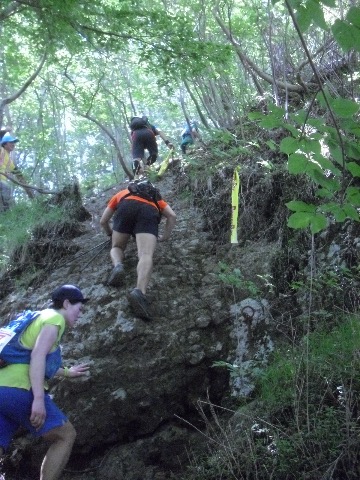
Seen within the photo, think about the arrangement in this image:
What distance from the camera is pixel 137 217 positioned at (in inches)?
240

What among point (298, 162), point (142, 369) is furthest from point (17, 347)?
point (298, 162)

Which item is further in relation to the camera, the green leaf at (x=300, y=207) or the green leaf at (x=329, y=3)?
the green leaf at (x=300, y=207)

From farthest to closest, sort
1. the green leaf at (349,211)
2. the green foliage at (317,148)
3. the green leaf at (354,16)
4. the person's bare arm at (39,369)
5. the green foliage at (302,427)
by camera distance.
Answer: the person's bare arm at (39,369), the green foliage at (302,427), the green leaf at (349,211), the green foliage at (317,148), the green leaf at (354,16)

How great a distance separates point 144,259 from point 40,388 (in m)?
2.28

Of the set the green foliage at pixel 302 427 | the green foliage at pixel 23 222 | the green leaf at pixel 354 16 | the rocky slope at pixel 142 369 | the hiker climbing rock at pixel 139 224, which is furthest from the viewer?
the green foliage at pixel 23 222

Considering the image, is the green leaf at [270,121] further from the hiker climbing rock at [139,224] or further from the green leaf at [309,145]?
the hiker climbing rock at [139,224]

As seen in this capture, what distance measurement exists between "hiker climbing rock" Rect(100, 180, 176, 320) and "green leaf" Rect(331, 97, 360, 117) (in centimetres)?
355

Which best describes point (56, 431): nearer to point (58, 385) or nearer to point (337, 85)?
point (58, 385)

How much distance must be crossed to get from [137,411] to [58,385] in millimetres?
771

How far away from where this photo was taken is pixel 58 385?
4926 mm

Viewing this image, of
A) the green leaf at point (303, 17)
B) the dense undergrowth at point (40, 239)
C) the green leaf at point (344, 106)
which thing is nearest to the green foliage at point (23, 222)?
the dense undergrowth at point (40, 239)

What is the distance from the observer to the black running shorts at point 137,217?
6.04 meters

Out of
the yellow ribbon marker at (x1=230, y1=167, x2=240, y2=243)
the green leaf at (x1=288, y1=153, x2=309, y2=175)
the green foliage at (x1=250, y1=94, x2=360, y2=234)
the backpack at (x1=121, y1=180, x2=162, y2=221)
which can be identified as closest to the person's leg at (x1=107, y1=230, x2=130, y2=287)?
the backpack at (x1=121, y1=180, x2=162, y2=221)

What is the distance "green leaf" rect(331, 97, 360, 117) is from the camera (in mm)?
2324
